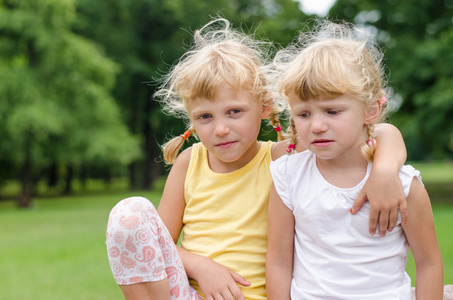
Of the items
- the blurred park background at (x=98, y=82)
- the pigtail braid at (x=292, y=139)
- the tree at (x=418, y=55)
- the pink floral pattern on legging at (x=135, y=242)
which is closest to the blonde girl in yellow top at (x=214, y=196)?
the pink floral pattern on legging at (x=135, y=242)

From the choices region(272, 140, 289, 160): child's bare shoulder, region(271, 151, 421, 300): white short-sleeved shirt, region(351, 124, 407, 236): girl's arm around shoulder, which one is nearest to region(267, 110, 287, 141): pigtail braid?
region(272, 140, 289, 160): child's bare shoulder

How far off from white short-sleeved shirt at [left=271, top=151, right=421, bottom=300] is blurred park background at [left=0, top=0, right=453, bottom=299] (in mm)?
6923

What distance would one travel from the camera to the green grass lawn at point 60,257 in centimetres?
668

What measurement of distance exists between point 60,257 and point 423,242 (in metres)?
7.85

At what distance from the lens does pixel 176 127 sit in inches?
1029

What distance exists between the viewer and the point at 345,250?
7.03ft

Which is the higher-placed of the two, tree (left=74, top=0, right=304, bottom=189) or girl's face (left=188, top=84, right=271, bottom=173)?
tree (left=74, top=0, right=304, bottom=189)

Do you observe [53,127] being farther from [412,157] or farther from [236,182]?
[412,157]

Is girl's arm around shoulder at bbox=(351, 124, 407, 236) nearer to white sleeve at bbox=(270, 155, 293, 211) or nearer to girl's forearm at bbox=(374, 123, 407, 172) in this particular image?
girl's forearm at bbox=(374, 123, 407, 172)

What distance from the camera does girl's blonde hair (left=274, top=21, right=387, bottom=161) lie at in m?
2.08

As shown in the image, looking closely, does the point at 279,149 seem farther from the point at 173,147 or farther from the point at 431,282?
the point at 431,282

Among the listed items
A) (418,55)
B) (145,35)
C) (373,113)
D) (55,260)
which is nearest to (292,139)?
(373,113)

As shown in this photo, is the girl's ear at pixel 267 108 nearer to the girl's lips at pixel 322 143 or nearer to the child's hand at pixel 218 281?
the girl's lips at pixel 322 143

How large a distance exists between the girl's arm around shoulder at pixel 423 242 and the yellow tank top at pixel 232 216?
677mm
